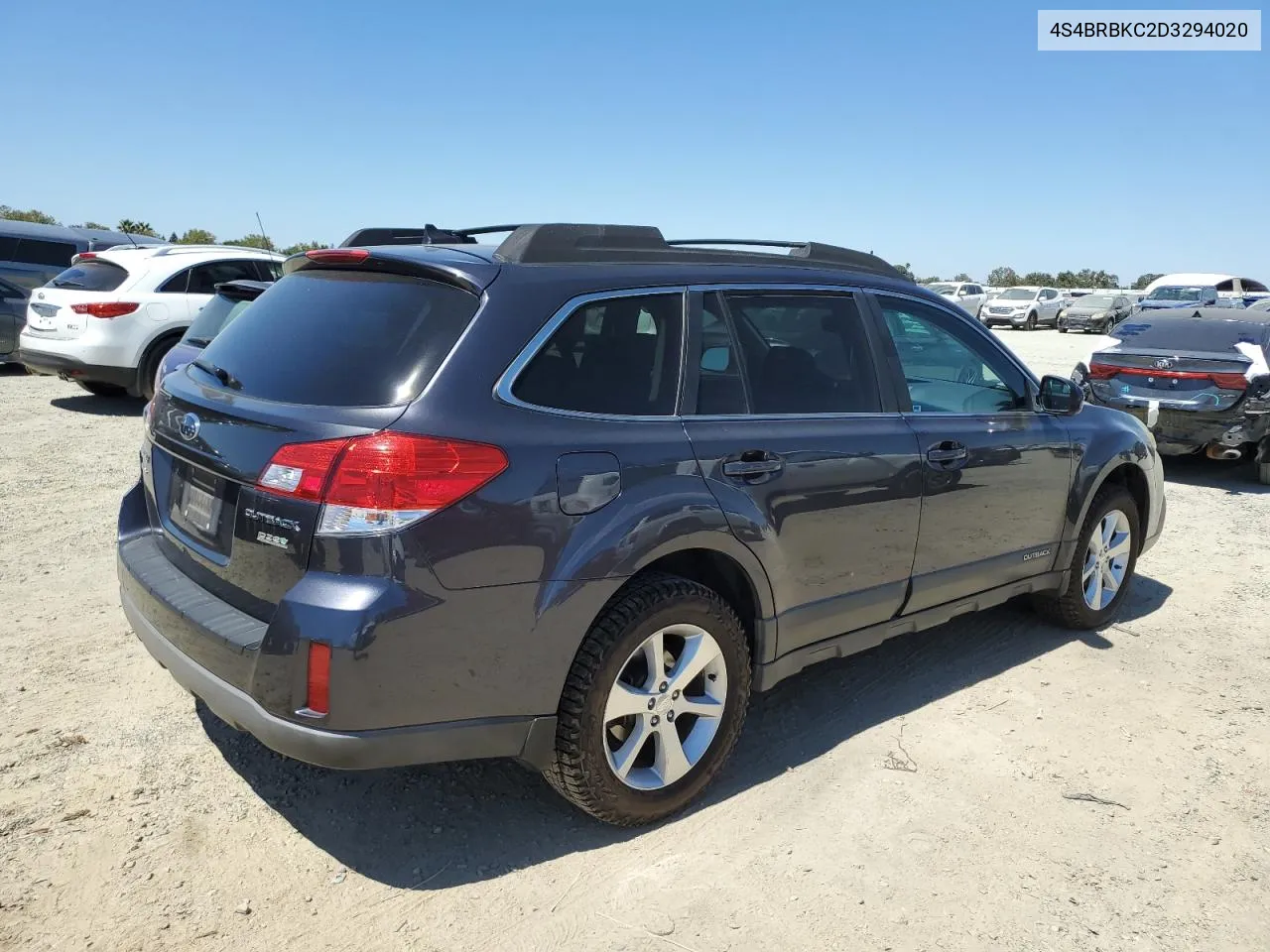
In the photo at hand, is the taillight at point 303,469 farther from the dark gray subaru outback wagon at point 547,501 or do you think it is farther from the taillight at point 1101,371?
the taillight at point 1101,371

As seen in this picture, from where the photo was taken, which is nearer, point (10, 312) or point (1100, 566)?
point (1100, 566)

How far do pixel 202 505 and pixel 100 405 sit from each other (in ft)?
30.5

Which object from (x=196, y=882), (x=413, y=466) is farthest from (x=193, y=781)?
(x=413, y=466)

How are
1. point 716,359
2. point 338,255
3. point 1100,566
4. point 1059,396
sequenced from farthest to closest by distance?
point 1100,566
point 1059,396
point 716,359
point 338,255

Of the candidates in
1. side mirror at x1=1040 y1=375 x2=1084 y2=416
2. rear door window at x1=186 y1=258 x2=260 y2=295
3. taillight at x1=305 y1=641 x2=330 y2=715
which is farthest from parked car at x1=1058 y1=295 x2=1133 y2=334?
taillight at x1=305 y1=641 x2=330 y2=715

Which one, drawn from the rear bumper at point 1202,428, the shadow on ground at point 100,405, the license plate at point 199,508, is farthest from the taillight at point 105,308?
the rear bumper at point 1202,428

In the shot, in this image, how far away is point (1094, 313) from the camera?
108ft

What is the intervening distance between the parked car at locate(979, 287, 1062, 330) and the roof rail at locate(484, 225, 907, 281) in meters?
32.6

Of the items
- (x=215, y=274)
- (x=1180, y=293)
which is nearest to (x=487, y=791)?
(x=215, y=274)

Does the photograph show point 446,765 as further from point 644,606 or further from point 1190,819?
point 1190,819

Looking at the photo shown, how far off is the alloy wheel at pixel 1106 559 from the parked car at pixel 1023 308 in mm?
31066

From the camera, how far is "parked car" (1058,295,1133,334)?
107 ft

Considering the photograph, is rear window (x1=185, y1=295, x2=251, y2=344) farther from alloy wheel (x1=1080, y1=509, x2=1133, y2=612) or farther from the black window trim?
alloy wheel (x1=1080, y1=509, x2=1133, y2=612)

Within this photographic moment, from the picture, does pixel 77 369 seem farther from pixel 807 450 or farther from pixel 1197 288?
pixel 1197 288
